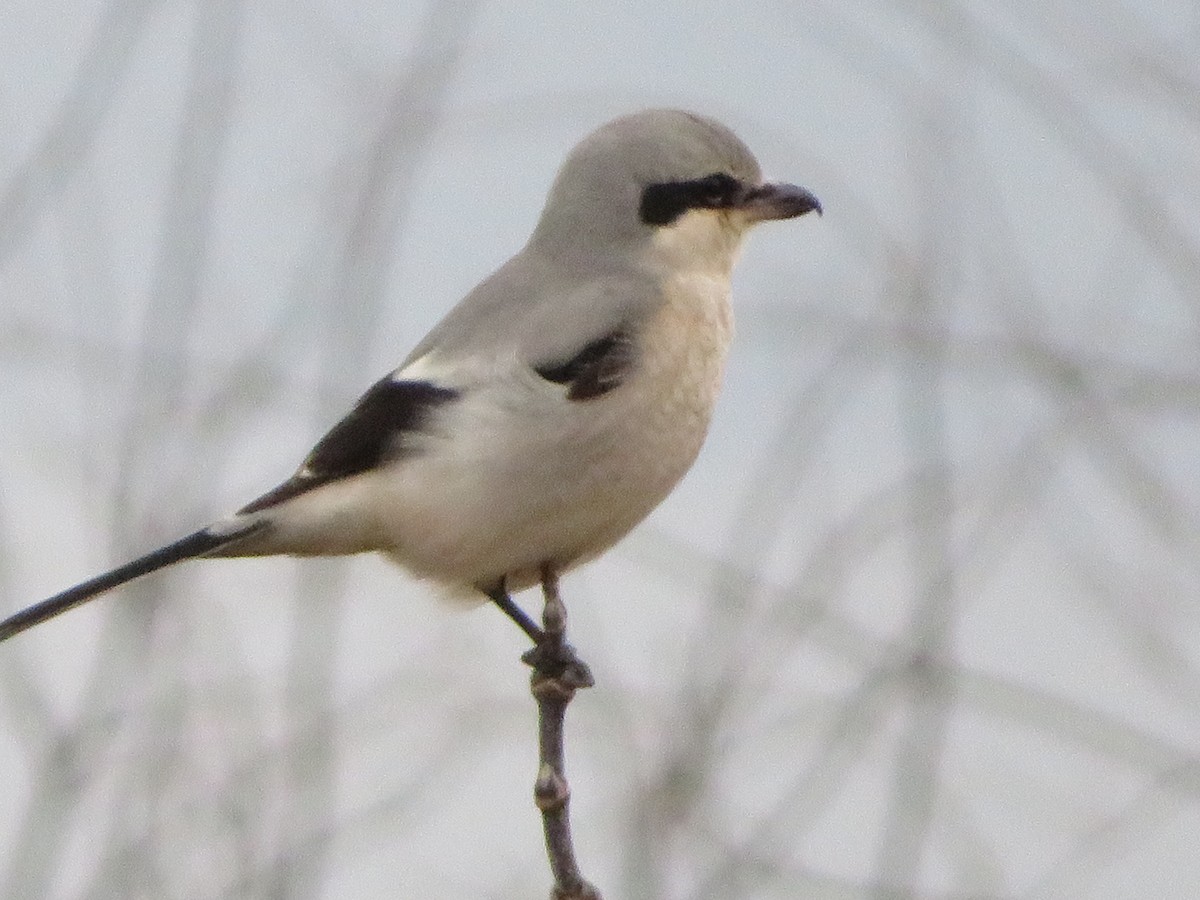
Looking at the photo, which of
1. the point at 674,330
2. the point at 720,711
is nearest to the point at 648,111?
the point at 674,330

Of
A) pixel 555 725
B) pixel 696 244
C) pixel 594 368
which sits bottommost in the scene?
pixel 555 725

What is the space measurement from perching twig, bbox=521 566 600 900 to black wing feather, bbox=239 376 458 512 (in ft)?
0.89

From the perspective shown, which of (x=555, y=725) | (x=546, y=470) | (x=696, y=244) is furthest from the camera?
(x=696, y=244)

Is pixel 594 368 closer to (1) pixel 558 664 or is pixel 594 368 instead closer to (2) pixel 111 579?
(1) pixel 558 664

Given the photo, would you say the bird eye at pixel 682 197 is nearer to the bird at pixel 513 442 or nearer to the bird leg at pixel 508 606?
the bird at pixel 513 442

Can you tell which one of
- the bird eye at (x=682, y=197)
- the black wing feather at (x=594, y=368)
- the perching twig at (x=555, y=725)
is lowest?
the perching twig at (x=555, y=725)

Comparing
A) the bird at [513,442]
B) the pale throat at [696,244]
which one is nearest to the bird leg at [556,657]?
the bird at [513,442]

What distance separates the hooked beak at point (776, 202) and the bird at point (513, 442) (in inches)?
6.4

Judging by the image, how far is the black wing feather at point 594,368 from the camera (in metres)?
2.36

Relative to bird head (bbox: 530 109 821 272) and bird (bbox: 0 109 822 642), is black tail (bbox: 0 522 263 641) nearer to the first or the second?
bird (bbox: 0 109 822 642)

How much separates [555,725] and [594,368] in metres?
0.55

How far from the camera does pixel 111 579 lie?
2324mm

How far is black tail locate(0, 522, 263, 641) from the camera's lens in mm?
2314

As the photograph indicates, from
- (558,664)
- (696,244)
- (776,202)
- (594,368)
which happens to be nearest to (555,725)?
(558,664)
